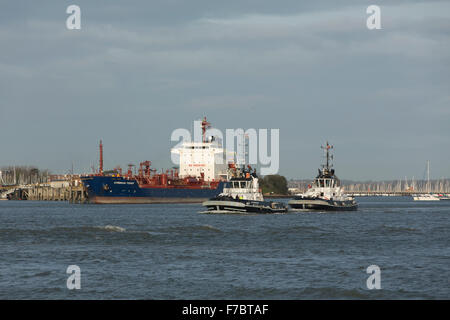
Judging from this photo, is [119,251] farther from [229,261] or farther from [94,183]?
[94,183]

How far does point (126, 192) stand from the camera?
119000 millimetres

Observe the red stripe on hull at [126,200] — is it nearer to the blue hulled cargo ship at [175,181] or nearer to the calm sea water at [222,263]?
the blue hulled cargo ship at [175,181]

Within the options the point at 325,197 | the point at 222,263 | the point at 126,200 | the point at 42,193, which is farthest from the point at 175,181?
the point at 222,263

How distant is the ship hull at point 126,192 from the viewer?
115938 millimetres

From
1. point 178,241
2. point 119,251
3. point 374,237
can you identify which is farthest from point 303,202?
point 119,251

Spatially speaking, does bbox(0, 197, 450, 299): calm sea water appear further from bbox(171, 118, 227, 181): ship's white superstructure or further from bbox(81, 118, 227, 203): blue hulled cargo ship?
bbox(171, 118, 227, 181): ship's white superstructure

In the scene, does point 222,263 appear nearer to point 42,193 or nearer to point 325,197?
point 325,197

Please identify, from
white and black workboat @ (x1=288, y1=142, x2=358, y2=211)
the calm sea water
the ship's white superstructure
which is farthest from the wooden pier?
the calm sea water

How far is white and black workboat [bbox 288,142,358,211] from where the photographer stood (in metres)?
83.6

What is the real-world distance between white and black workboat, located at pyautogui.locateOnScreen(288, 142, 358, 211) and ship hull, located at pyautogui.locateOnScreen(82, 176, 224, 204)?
40245 millimetres

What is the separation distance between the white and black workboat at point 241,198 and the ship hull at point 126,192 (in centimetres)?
4162

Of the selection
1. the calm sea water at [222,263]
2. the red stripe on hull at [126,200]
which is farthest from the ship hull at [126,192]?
the calm sea water at [222,263]

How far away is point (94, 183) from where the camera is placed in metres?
116

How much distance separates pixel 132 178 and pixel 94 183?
33.8 feet
